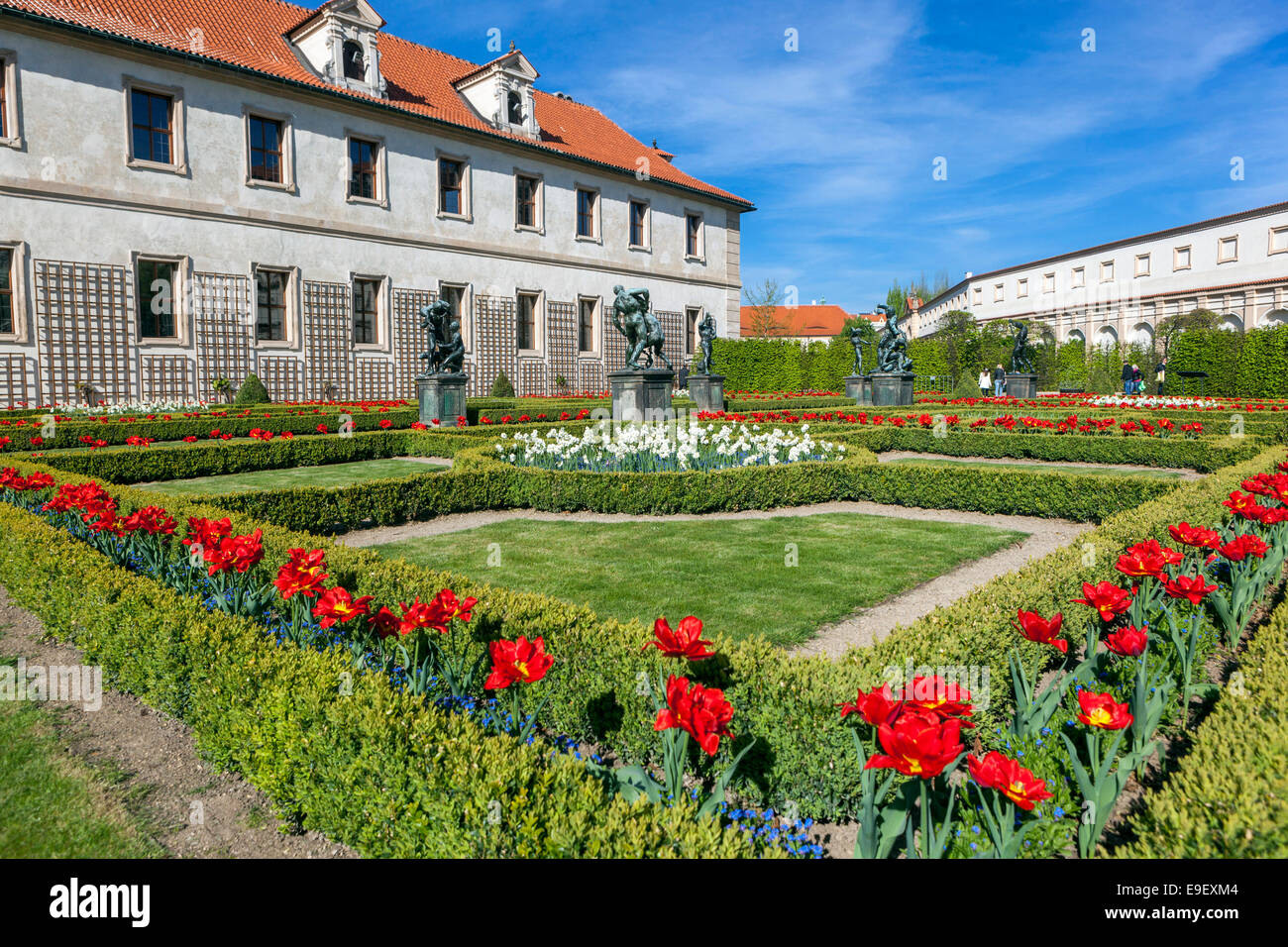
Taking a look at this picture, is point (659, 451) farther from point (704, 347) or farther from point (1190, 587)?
point (704, 347)

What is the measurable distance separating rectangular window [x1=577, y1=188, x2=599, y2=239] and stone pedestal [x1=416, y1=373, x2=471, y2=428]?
14.0 metres

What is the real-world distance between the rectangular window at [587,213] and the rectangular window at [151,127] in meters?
13.3

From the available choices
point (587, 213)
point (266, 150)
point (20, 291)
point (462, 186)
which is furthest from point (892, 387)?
point (20, 291)

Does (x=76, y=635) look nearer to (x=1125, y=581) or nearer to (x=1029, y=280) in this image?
(x=1125, y=581)

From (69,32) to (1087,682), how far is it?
890 inches

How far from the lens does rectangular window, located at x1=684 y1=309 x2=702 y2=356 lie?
32150mm

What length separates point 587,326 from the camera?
1137 inches

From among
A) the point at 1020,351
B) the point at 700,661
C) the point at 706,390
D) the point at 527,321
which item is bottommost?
the point at 700,661

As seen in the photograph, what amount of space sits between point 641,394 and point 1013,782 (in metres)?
13.3

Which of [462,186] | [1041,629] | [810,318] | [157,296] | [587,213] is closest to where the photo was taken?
[1041,629]

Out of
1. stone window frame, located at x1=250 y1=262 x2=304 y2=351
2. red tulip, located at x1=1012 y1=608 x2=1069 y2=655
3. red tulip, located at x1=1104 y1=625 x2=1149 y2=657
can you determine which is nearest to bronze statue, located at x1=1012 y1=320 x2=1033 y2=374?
stone window frame, located at x1=250 y1=262 x2=304 y2=351

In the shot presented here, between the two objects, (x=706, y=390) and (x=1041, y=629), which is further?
(x=706, y=390)

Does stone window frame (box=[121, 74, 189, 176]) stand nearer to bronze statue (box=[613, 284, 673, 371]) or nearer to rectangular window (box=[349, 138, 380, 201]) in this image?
rectangular window (box=[349, 138, 380, 201])
